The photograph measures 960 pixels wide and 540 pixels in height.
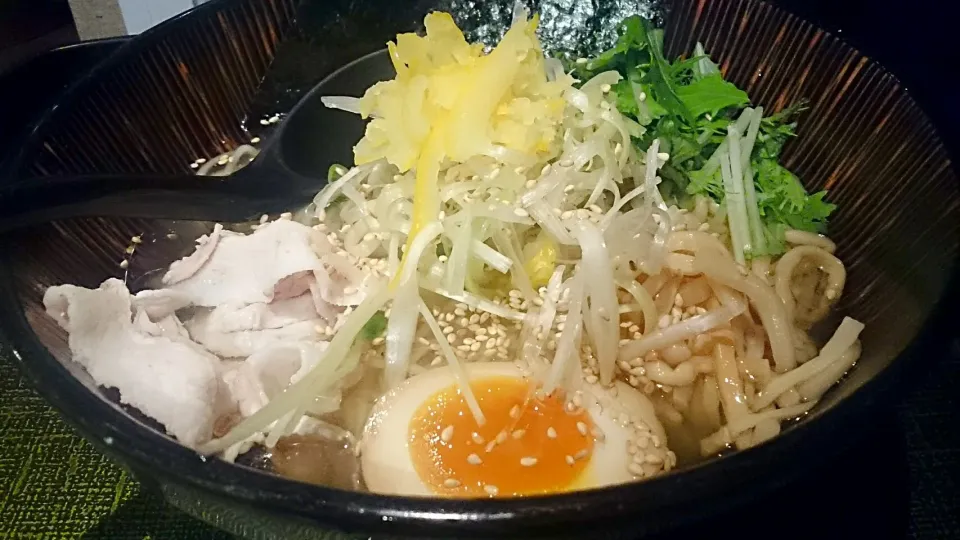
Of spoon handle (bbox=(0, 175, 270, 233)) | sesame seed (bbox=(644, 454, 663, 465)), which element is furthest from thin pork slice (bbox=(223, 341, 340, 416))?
sesame seed (bbox=(644, 454, 663, 465))

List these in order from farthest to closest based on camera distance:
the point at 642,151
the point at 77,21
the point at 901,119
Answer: the point at 77,21 → the point at 642,151 → the point at 901,119

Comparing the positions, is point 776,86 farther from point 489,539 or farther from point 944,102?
point 489,539

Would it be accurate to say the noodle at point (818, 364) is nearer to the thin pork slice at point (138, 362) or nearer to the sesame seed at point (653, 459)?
the sesame seed at point (653, 459)

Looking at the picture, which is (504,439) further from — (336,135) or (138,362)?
(336,135)

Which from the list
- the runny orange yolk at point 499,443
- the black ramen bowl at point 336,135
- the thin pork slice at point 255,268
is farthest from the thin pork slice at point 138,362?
the runny orange yolk at point 499,443

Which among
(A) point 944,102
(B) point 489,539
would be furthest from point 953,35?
(B) point 489,539

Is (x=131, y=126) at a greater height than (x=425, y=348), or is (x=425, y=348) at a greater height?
(x=131, y=126)
